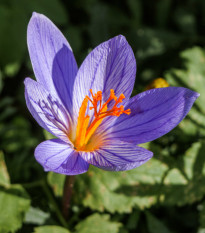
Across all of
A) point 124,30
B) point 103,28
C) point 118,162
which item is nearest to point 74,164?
point 118,162

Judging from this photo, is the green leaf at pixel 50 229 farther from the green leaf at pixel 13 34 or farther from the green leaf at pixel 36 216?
the green leaf at pixel 13 34

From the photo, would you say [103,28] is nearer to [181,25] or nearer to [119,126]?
[181,25]

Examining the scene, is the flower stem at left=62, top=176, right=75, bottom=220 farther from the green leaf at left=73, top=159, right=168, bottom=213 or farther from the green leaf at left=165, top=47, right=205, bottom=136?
the green leaf at left=165, top=47, right=205, bottom=136

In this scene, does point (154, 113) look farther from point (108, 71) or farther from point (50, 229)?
point (50, 229)

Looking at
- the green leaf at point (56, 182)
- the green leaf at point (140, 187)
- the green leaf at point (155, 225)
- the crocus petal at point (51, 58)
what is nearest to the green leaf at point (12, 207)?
the green leaf at point (56, 182)

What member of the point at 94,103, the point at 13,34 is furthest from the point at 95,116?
the point at 13,34

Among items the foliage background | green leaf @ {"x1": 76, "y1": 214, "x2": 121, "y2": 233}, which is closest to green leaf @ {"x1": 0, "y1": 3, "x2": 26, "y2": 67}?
the foliage background
